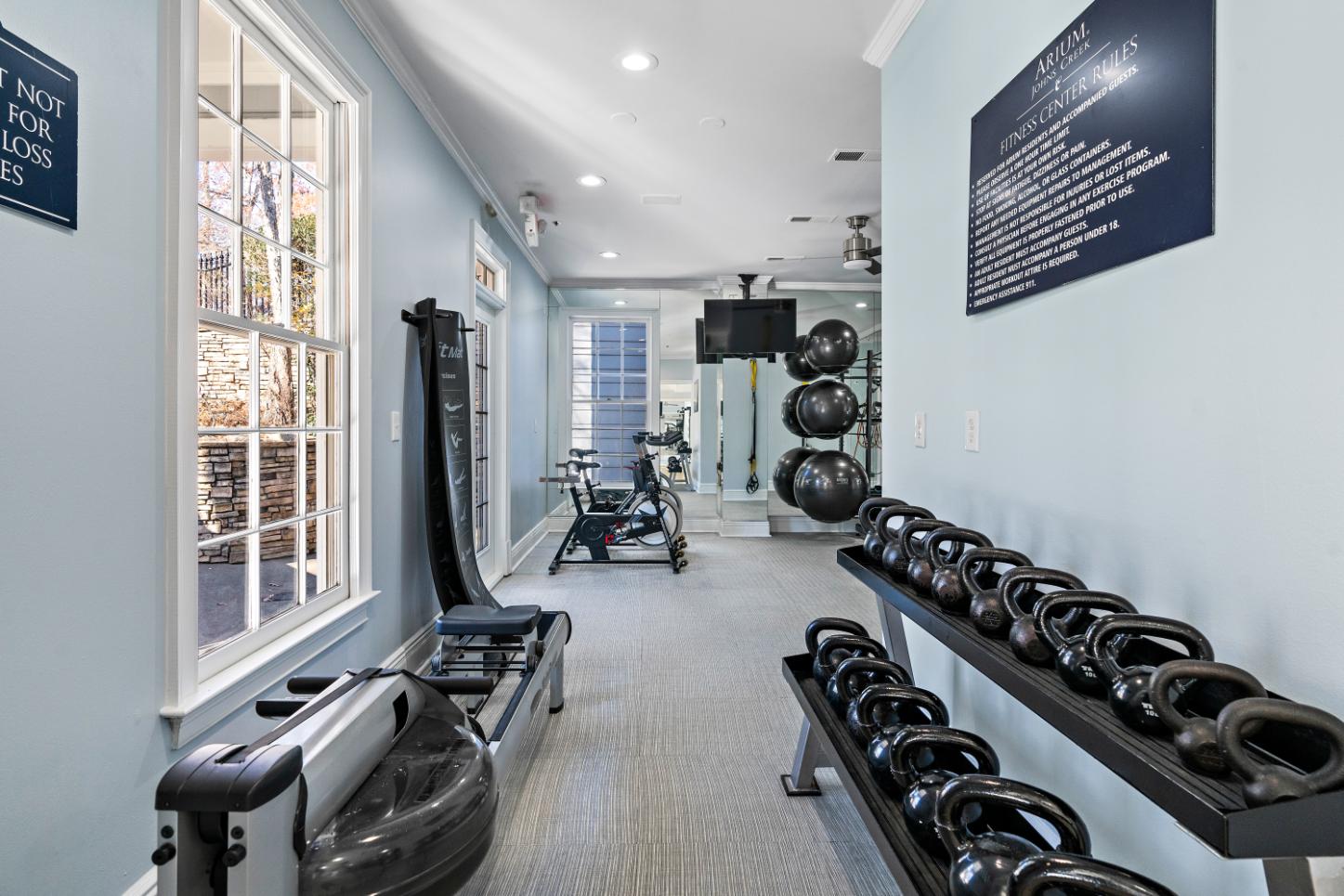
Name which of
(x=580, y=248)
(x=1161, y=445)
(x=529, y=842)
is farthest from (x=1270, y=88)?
(x=580, y=248)

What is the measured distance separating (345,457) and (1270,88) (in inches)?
113

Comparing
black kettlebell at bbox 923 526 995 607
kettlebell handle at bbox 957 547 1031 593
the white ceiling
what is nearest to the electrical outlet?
black kettlebell at bbox 923 526 995 607

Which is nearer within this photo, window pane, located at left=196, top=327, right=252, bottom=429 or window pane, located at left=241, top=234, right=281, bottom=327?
window pane, located at left=196, top=327, right=252, bottom=429

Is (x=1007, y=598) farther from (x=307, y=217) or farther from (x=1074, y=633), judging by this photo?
(x=307, y=217)

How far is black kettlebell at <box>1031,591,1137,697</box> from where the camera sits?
112 centimetres

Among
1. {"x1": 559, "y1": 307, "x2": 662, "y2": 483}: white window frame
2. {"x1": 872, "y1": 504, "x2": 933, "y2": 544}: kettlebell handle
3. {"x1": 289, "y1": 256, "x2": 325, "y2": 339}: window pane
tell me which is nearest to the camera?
{"x1": 872, "y1": 504, "x2": 933, "y2": 544}: kettlebell handle

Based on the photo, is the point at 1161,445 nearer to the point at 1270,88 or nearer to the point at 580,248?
the point at 1270,88

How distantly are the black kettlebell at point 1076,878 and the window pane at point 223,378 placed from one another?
2090 millimetres

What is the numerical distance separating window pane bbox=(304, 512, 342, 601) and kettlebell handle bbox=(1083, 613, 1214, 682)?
8.07 feet

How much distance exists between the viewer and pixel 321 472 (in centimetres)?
258

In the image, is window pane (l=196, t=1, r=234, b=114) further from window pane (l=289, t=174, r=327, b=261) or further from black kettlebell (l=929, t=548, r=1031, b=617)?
black kettlebell (l=929, t=548, r=1031, b=617)

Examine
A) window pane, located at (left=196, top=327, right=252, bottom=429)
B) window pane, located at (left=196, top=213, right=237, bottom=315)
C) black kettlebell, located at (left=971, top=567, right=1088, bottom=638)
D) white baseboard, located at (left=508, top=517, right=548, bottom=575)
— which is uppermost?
window pane, located at (left=196, top=213, right=237, bottom=315)

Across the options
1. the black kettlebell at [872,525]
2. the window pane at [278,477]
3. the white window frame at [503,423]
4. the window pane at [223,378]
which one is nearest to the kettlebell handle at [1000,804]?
the black kettlebell at [872,525]

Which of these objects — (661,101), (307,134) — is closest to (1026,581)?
(307,134)
